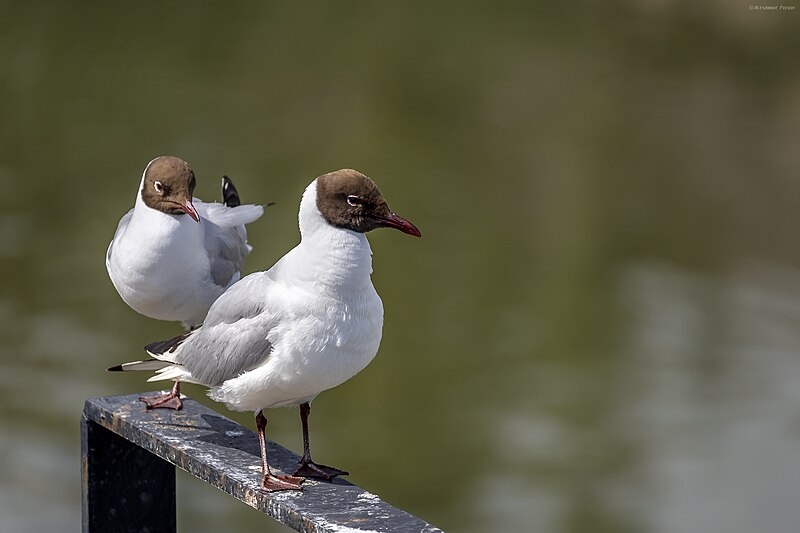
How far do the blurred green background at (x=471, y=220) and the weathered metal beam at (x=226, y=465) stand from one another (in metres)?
1.99

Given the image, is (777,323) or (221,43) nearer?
(777,323)

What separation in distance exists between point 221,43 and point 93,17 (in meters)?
0.86

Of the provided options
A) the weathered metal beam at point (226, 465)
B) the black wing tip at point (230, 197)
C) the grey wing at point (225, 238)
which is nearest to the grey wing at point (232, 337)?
the weathered metal beam at point (226, 465)

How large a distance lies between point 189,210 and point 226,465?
1.53 ft

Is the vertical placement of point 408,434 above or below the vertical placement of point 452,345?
below

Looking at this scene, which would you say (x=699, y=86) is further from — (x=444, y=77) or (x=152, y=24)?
(x=152, y=24)

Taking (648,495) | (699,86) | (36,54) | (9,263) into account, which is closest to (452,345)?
(648,495)

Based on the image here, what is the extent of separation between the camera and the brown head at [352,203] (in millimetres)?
1998

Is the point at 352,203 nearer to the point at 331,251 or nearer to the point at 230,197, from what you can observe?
the point at 331,251

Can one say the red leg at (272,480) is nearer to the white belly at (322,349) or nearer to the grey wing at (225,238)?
the white belly at (322,349)

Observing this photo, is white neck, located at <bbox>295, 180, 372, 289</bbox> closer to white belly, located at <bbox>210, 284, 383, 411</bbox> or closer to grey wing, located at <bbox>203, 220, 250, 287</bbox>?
white belly, located at <bbox>210, 284, 383, 411</bbox>

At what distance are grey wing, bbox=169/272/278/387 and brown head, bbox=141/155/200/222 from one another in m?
0.25

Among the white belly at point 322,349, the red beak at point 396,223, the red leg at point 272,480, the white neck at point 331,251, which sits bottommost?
the red leg at point 272,480

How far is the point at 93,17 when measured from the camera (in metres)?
7.69
